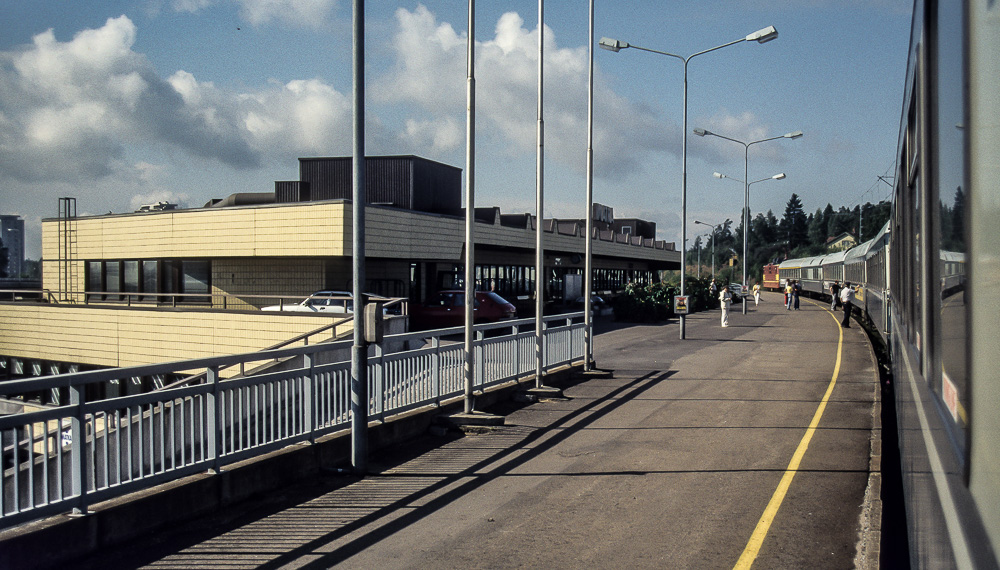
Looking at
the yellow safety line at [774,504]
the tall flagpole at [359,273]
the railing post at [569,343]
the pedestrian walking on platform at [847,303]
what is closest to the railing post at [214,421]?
the tall flagpole at [359,273]

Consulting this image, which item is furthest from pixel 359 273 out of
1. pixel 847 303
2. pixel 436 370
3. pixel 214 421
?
pixel 847 303

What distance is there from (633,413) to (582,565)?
6.70 metres

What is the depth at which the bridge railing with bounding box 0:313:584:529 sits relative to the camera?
17.9 feet

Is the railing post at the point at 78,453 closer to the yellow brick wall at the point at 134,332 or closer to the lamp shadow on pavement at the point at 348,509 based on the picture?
the lamp shadow on pavement at the point at 348,509

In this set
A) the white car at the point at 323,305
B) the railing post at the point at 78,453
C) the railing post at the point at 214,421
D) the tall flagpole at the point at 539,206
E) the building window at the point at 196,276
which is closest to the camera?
the railing post at the point at 78,453

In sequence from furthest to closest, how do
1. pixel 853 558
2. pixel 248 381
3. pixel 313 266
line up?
pixel 313 266, pixel 248 381, pixel 853 558

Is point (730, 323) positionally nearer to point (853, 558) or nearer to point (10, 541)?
point (853, 558)

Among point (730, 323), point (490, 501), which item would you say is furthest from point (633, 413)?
point (730, 323)

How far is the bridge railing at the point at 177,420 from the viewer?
5.46m

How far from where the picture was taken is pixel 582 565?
5.68 meters

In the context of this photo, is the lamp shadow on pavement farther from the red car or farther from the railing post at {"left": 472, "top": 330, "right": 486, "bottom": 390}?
the red car

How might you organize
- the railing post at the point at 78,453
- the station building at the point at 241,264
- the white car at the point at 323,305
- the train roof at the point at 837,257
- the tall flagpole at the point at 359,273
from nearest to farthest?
the railing post at the point at 78,453, the tall flagpole at the point at 359,273, the white car at the point at 323,305, the station building at the point at 241,264, the train roof at the point at 837,257

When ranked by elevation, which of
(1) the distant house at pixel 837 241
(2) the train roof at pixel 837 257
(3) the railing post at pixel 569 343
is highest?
(1) the distant house at pixel 837 241

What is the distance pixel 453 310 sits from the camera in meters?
29.3
